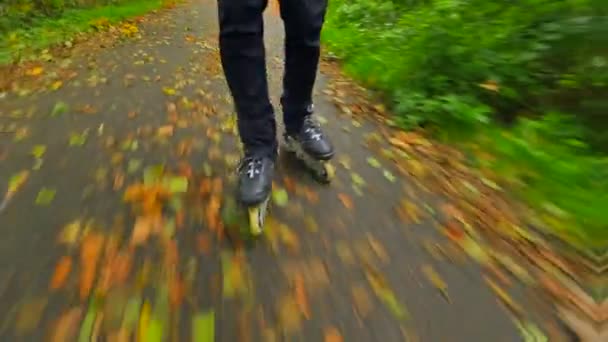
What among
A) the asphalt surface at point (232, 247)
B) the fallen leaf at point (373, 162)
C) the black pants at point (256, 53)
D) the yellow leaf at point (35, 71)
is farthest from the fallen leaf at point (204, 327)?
the yellow leaf at point (35, 71)

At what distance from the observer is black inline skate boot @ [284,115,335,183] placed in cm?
216

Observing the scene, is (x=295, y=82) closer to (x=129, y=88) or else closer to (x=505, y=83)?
(x=505, y=83)

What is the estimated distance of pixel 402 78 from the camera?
345 cm

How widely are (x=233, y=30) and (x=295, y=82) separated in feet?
1.61

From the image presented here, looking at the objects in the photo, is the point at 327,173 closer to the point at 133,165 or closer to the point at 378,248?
the point at 378,248

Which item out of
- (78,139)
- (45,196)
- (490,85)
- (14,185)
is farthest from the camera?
(490,85)

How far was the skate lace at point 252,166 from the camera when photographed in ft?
6.15

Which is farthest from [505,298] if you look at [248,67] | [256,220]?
[248,67]

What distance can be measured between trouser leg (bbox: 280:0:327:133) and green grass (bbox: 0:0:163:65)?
3820 millimetres

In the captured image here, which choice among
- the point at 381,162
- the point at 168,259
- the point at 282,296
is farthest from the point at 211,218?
the point at 381,162

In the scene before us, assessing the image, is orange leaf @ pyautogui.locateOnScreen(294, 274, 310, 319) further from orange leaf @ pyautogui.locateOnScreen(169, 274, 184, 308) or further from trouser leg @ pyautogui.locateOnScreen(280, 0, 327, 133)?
trouser leg @ pyautogui.locateOnScreen(280, 0, 327, 133)

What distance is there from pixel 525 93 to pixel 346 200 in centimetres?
141

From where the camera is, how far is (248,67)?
72.0 inches

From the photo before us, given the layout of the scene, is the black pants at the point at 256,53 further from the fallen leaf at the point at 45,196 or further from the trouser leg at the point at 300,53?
the fallen leaf at the point at 45,196
